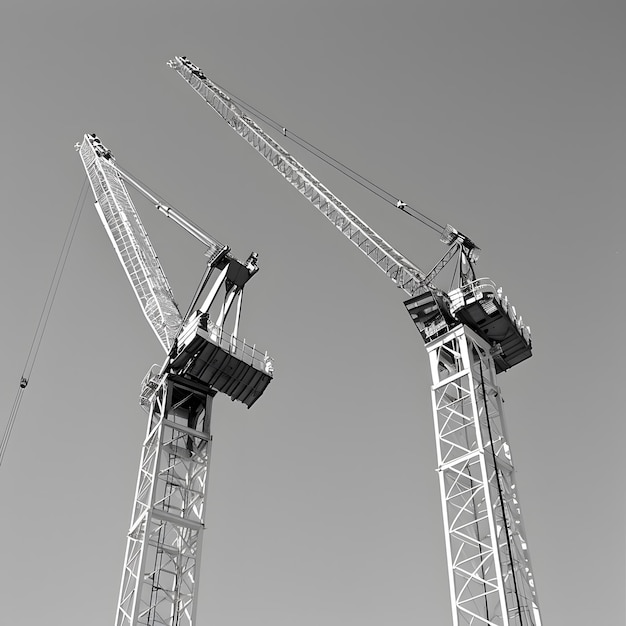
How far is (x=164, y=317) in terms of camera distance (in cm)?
5684

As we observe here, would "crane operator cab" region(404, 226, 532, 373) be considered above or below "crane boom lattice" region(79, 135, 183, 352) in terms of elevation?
below

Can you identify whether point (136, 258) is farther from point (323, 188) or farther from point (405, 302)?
point (405, 302)

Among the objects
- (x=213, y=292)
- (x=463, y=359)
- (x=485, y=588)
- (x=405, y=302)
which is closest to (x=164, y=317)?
(x=213, y=292)

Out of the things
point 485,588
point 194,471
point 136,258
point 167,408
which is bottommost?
point 485,588

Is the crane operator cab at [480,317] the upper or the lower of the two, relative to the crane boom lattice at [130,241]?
lower

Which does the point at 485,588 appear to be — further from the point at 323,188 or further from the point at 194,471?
the point at 323,188

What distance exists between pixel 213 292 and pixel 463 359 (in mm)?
18389

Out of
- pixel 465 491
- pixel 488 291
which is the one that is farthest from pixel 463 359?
pixel 465 491

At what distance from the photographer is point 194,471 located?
4872cm

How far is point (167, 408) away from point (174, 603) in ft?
38.6

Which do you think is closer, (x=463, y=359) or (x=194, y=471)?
(x=463, y=359)

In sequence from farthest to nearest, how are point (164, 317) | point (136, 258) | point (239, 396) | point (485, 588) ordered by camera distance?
point (136, 258), point (164, 317), point (239, 396), point (485, 588)

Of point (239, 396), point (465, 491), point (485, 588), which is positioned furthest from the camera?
point (239, 396)

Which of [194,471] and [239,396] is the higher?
[239,396]
